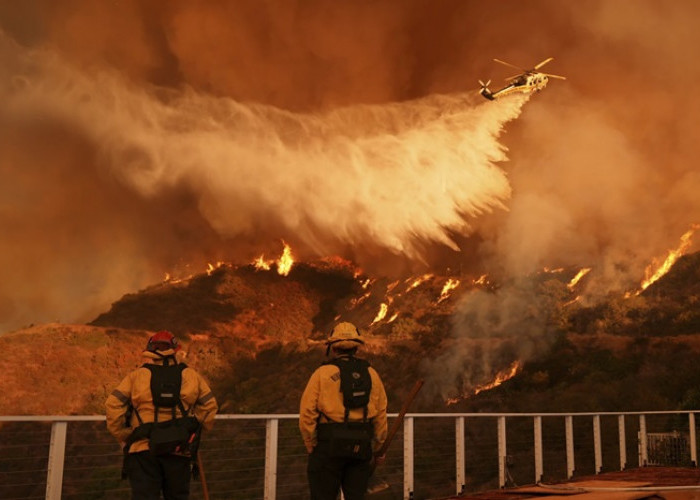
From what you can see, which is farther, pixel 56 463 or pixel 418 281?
pixel 418 281

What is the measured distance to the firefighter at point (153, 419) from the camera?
16.4 feet

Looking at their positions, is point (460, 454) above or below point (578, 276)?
below

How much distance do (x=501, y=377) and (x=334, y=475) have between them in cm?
5308

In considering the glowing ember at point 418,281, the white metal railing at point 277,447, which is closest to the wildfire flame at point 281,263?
the glowing ember at point 418,281

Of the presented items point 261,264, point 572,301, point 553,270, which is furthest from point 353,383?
point 261,264

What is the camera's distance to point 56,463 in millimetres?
5609

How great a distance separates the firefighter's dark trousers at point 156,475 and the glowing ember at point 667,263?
60.6m

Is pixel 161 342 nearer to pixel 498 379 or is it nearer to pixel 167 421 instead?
pixel 167 421

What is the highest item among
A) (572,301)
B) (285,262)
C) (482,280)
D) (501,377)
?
(285,262)

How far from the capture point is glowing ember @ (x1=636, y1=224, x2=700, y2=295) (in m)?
60.1

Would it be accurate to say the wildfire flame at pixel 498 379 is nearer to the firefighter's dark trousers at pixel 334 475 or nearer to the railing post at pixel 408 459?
the railing post at pixel 408 459

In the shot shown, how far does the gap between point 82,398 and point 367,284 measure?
3238 cm

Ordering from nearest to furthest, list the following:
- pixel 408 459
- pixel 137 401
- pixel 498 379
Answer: pixel 137 401 → pixel 408 459 → pixel 498 379

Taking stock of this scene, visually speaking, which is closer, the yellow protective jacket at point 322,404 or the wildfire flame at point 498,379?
the yellow protective jacket at point 322,404
